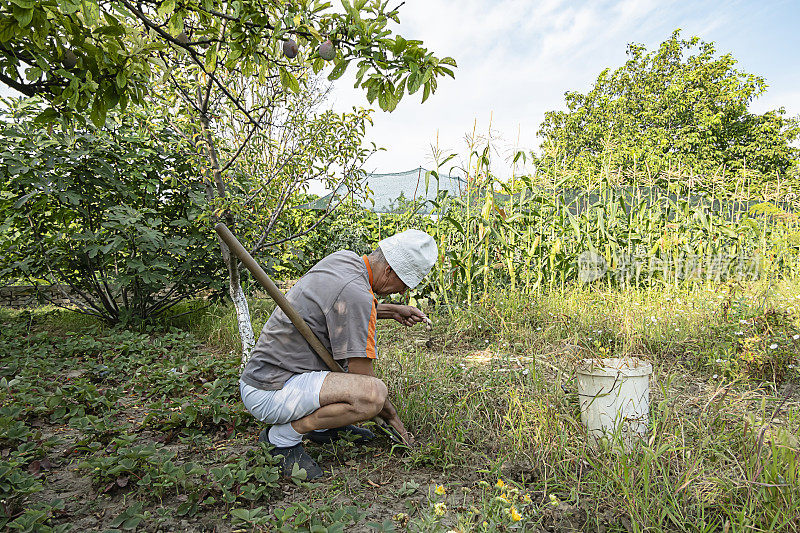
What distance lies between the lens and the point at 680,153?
2252cm

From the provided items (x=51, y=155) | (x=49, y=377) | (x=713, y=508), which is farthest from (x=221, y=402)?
(x=51, y=155)

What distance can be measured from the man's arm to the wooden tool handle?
0.38 ft

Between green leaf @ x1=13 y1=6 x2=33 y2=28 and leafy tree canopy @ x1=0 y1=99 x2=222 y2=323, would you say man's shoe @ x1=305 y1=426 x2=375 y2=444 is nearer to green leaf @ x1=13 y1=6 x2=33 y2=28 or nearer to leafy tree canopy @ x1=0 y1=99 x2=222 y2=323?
green leaf @ x1=13 y1=6 x2=33 y2=28

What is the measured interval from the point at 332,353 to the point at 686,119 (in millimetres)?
27259

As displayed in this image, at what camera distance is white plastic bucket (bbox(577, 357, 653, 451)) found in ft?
6.76

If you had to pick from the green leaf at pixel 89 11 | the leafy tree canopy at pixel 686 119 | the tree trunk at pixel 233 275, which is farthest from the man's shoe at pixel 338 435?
the leafy tree canopy at pixel 686 119

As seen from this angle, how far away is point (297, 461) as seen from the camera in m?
2.14

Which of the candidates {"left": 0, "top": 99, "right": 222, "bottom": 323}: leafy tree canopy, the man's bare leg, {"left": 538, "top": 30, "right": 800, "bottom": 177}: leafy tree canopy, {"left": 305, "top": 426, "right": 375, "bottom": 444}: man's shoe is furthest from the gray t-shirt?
{"left": 538, "top": 30, "right": 800, "bottom": 177}: leafy tree canopy

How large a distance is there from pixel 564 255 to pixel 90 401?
418cm

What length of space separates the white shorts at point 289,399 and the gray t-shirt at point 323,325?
0.12ft

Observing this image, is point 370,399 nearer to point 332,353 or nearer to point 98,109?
point 332,353

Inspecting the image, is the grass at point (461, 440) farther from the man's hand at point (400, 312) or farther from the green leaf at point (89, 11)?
the green leaf at point (89, 11)

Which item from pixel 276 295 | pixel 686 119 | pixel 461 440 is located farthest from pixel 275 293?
pixel 686 119

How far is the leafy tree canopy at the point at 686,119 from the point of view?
22.3 meters
